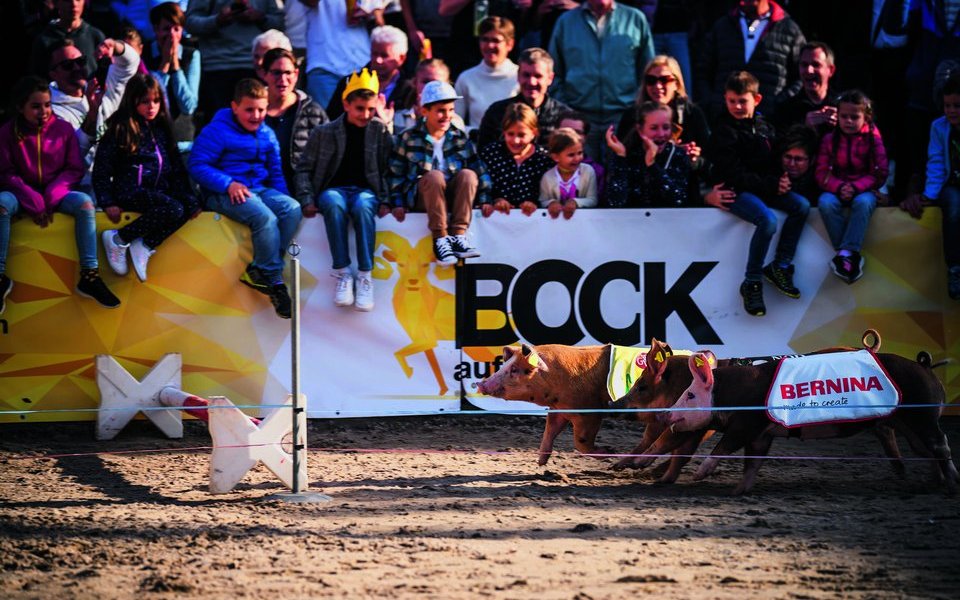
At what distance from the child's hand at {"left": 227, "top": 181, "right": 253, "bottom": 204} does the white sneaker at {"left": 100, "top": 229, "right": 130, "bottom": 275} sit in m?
0.92

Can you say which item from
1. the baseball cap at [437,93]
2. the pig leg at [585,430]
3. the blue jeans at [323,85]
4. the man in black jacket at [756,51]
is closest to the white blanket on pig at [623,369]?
the pig leg at [585,430]

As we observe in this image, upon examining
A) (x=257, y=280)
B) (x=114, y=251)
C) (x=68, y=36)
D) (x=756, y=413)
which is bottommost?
(x=756, y=413)

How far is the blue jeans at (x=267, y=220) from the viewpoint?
1108 centimetres

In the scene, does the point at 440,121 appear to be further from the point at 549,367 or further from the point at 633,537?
the point at 633,537

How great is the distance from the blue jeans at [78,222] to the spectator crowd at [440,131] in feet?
0.07

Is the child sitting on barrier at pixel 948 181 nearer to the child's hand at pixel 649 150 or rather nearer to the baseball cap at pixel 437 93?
the child's hand at pixel 649 150

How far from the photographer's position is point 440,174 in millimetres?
11258

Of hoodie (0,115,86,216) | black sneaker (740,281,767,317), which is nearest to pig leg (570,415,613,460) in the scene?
black sneaker (740,281,767,317)

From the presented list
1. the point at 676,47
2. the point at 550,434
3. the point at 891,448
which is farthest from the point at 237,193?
the point at 891,448

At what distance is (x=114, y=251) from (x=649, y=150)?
4.43 m

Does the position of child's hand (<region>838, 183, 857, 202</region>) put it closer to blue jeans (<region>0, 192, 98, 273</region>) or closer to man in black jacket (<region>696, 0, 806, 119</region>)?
man in black jacket (<region>696, 0, 806, 119</region>)

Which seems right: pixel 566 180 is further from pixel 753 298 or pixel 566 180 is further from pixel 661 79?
pixel 753 298

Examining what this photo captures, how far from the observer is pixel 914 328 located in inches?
456

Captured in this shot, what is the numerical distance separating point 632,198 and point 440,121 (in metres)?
1.76
